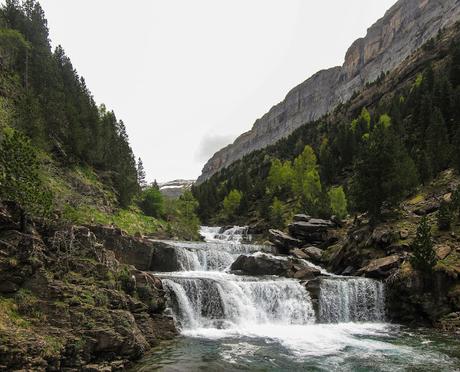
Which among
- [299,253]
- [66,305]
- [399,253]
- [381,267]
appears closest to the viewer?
[66,305]

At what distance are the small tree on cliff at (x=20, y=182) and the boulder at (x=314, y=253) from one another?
3430 cm

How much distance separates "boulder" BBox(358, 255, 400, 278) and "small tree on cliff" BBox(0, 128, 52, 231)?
27.9 metres

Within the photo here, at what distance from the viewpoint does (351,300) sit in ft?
103

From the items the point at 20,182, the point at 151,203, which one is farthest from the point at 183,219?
the point at 20,182

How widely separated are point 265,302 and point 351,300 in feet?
25.8

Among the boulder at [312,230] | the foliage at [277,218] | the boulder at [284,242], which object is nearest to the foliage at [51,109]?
the boulder at [284,242]

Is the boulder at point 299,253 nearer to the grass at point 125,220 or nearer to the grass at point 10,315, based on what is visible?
the grass at point 125,220

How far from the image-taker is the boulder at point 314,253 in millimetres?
45644

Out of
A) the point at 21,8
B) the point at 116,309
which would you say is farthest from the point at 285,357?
the point at 21,8

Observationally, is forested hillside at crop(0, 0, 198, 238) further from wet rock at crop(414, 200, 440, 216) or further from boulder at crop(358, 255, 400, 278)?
wet rock at crop(414, 200, 440, 216)

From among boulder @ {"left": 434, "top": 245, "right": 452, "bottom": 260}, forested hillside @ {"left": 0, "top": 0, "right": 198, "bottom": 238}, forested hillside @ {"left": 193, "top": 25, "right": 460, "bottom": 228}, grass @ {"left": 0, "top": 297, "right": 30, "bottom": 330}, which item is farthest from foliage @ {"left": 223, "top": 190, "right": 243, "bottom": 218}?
grass @ {"left": 0, "top": 297, "right": 30, "bottom": 330}

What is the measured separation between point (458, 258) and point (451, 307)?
15.8 ft

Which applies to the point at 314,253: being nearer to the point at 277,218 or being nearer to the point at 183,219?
the point at 277,218

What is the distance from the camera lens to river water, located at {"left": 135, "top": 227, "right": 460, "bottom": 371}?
18656 millimetres
